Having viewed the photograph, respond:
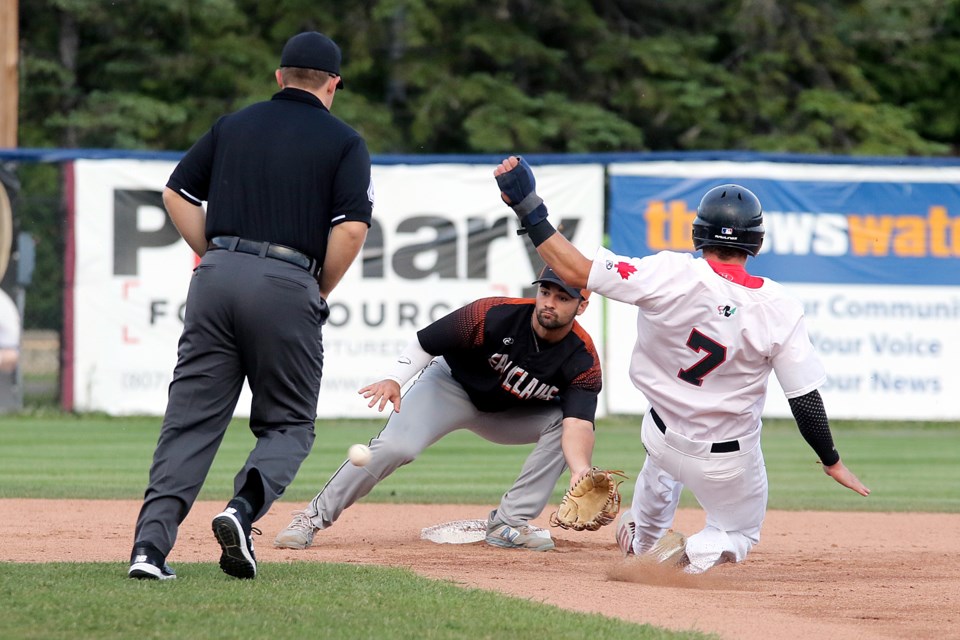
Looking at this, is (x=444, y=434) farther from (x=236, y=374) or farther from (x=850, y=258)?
(x=850, y=258)

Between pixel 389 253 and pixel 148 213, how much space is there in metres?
2.39

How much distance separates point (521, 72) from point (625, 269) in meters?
21.3

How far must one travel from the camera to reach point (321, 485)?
9328 millimetres

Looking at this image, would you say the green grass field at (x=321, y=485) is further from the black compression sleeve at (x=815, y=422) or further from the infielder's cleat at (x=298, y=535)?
the black compression sleeve at (x=815, y=422)

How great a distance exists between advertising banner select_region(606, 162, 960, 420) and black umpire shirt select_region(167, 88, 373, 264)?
29.3ft

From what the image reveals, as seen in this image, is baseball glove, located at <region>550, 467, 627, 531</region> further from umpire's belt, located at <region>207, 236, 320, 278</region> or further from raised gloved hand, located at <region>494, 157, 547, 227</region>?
umpire's belt, located at <region>207, 236, 320, 278</region>

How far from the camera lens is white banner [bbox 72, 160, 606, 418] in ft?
44.2

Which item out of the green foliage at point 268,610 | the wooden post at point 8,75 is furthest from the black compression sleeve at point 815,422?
the wooden post at point 8,75

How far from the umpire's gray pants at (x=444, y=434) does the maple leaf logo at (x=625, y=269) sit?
167 centimetres

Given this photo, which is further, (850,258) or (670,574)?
(850,258)

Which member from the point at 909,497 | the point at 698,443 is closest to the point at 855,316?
the point at 909,497

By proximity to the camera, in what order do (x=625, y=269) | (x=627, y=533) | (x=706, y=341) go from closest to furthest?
(x=625, y=269), (x=706, y=341), (x=627, y=533)

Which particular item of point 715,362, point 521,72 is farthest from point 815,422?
point 521,72

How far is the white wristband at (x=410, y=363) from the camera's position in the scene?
6207 mm
